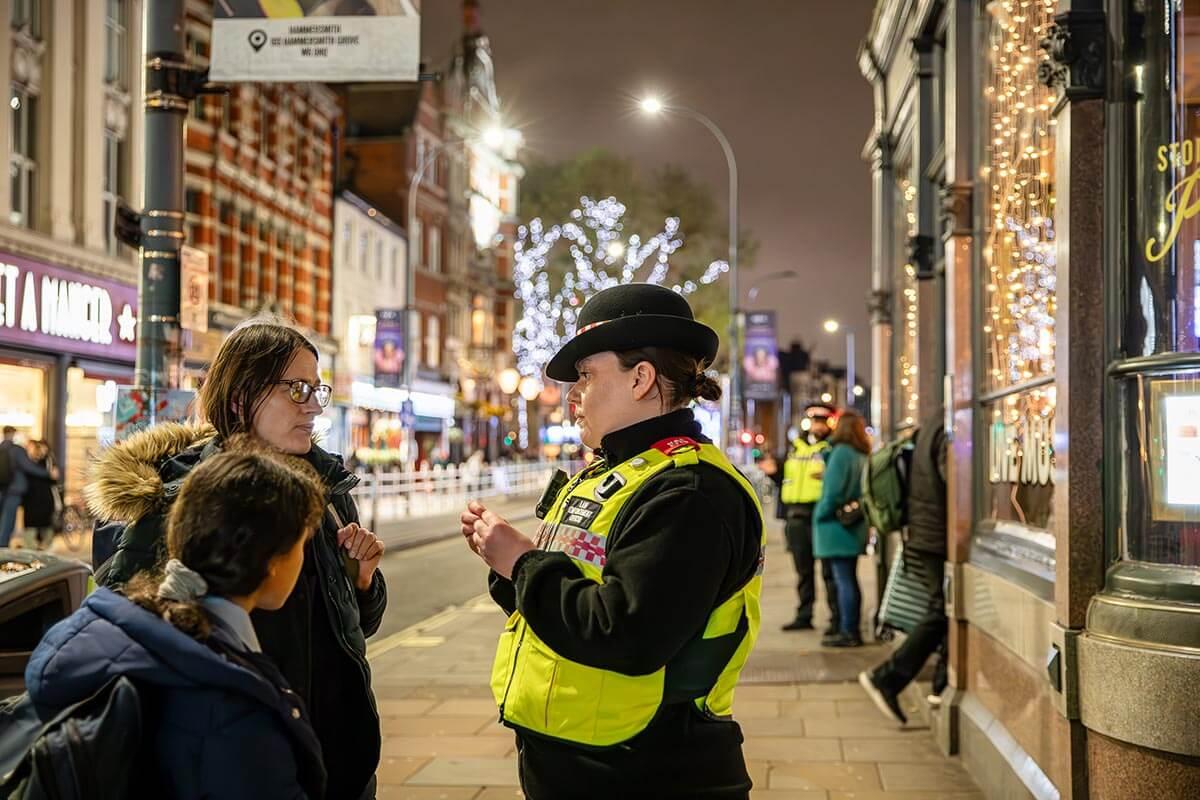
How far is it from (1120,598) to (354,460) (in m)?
28.1

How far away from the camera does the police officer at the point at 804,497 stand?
11.6 m

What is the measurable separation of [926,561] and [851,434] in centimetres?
280

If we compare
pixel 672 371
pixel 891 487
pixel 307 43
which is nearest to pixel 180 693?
pixel 672 371

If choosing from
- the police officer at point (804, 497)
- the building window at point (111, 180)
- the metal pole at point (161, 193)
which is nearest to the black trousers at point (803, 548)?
the police officer at point (804, 497)

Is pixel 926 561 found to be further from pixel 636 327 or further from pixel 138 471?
pixel 138 471

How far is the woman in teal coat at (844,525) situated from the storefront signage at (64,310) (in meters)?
14.2

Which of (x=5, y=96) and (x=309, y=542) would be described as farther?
(x=5, y=96)

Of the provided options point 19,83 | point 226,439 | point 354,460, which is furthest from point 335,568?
point 354,460

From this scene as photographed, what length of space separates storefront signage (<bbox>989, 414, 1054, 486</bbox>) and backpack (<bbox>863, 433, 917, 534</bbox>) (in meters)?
1.43

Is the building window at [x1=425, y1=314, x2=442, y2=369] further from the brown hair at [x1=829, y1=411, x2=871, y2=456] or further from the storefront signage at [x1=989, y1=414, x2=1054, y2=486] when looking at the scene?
the storefront signage at [x1=989, y1=414, x2=1054, y2=486]

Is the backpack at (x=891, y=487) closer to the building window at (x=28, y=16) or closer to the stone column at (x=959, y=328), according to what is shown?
the stone column at (x=959, y=328)

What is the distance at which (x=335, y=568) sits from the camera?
10.2ft

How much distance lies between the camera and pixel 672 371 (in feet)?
9.27

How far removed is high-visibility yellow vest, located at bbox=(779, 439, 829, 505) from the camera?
11562mm
